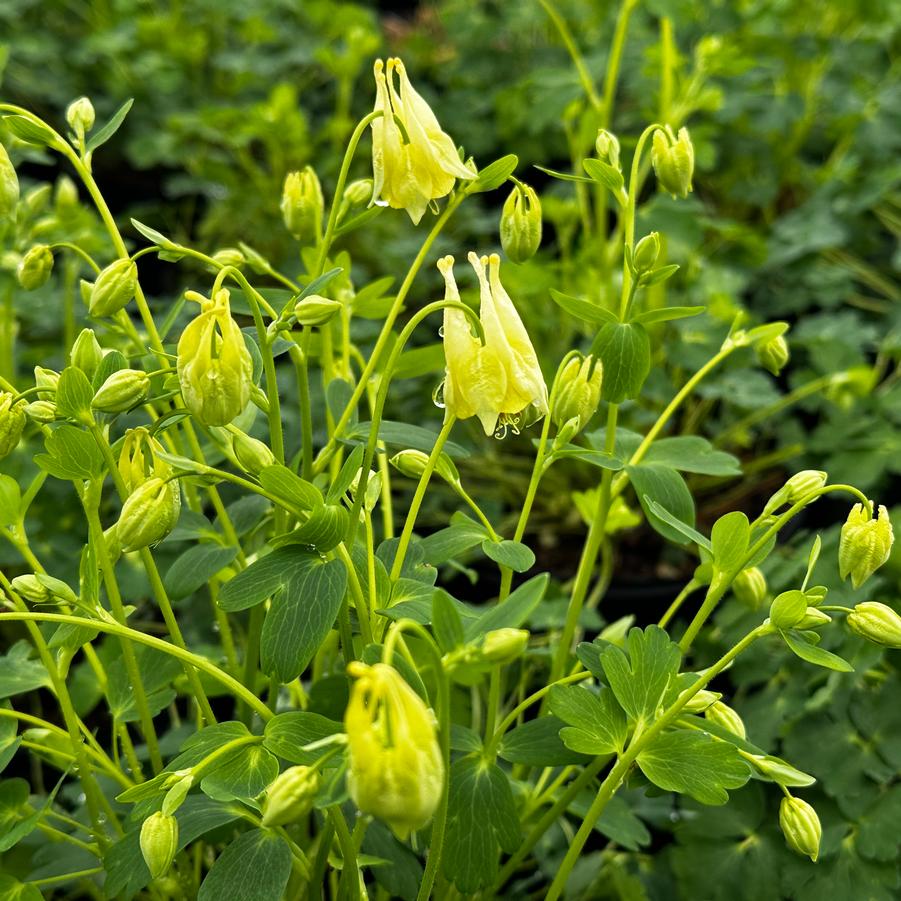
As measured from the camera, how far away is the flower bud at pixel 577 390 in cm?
62

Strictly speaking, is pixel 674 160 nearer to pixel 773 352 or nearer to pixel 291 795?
pixel 773 352

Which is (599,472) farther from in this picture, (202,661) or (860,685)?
(202,661)

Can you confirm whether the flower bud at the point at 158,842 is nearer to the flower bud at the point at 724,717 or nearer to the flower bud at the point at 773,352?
the flower bud at the point at 724,717

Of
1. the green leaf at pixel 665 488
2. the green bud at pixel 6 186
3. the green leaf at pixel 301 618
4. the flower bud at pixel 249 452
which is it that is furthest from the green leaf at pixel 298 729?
the green bud at pixel 6 186

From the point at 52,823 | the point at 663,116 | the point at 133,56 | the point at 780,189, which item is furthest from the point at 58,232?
the point at 780,189

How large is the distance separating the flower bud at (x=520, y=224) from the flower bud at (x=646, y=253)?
0.19 feet

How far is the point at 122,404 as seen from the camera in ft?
1.79

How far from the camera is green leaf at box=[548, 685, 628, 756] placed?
23.4 inches

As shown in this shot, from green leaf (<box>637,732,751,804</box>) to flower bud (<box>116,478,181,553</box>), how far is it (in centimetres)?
28

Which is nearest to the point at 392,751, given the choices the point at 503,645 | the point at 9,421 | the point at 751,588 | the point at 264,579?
the point at 503,645

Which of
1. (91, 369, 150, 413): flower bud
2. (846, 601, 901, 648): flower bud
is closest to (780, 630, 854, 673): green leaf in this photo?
(846, 601, 901, 648): flower bud

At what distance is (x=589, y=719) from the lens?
61 cm

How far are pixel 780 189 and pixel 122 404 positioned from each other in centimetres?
143

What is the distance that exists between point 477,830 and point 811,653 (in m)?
0.20
